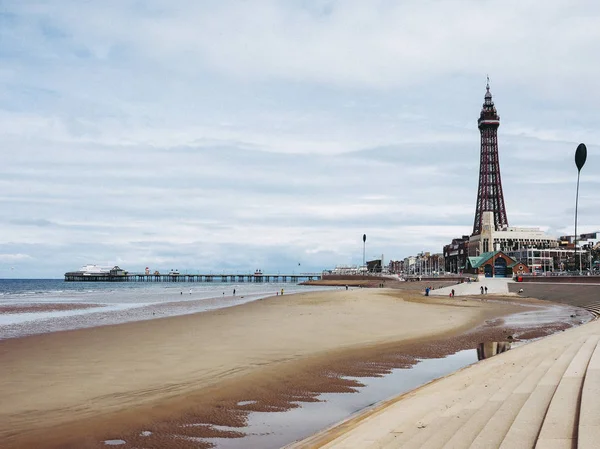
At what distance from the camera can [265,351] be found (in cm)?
1752

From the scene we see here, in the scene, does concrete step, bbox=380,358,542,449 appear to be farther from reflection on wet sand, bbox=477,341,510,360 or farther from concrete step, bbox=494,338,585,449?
reflection on wet sand, bbox=477,341,510,360

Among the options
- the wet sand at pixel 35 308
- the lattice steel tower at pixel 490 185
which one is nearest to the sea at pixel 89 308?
the wet sand at pixel 35 308

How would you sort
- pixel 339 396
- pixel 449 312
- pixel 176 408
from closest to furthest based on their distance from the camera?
1. pixel 176 408
2. pixel 339 396
3. pixel 449 312

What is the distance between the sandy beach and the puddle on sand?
43 centimetres

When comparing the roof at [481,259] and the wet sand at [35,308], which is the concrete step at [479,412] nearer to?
the wet sand at [35,308]

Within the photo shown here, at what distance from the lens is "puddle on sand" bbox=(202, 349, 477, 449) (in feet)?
27.5

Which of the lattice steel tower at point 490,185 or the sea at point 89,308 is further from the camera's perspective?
the lattice steel tower at point 490,185

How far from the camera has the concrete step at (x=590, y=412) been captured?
16.9 feet

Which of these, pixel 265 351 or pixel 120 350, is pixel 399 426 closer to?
pixel 265 351

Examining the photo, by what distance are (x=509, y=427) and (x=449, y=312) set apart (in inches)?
1161

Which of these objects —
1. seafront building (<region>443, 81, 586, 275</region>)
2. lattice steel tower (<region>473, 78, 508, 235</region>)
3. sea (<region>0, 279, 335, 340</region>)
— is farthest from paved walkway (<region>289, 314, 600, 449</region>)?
lattice steel tower (<region>473, 78, 508, 235</region>)

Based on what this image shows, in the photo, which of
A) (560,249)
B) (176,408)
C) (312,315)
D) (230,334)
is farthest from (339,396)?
(560,249)

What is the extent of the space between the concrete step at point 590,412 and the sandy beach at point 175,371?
5221mm

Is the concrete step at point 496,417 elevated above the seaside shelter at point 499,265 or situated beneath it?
situated beneath
